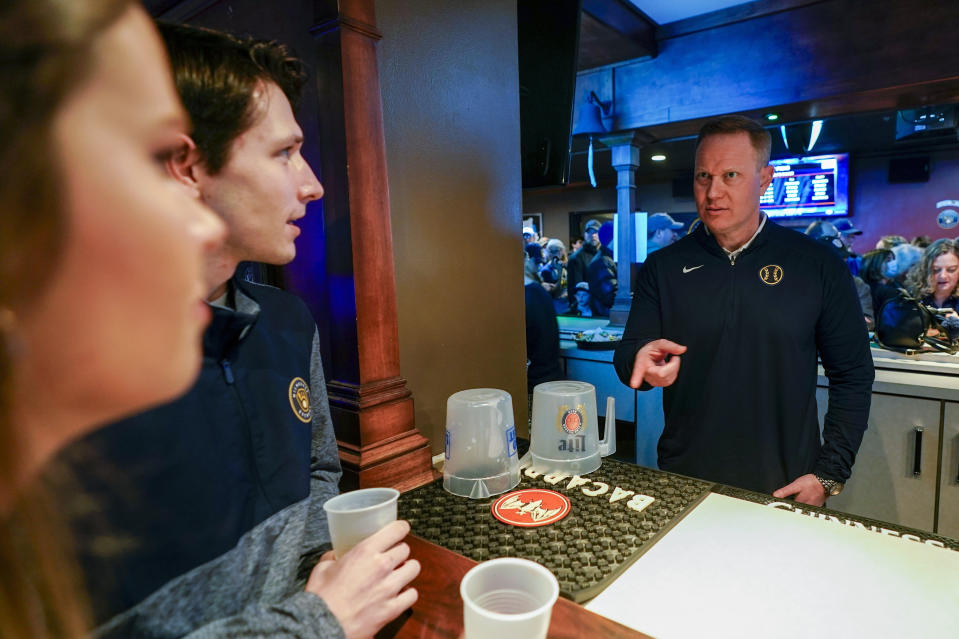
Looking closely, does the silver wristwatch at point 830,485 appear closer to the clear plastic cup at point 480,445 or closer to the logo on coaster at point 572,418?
the logo on coaster at point 572,418

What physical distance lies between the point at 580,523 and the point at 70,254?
3.17 feet

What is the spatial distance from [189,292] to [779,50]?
455 cm

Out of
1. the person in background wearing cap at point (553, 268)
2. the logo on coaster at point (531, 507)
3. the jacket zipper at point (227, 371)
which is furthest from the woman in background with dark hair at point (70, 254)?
the person in background wearing cap at point (553, 268)

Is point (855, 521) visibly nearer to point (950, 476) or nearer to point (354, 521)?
point (354, 521)

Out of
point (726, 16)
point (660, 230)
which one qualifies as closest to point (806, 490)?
point (726, 16)

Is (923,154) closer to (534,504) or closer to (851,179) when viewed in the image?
(851,179)

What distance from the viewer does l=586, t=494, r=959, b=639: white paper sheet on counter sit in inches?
29.0

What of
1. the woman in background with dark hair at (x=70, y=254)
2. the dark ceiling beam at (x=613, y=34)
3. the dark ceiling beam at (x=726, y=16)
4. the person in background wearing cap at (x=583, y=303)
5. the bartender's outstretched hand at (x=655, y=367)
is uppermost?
the dark ceiling beam at (x=726, y=16)

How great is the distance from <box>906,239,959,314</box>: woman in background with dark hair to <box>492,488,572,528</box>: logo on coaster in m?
3.67

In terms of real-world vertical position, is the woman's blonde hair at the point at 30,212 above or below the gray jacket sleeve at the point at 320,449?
above

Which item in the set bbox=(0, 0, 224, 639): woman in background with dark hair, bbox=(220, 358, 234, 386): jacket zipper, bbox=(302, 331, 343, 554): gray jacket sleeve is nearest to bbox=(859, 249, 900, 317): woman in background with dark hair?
bbox=(302, 331, 343, 554): gray jacket sleeve

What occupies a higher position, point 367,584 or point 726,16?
point 726,16

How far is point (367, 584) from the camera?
69cm

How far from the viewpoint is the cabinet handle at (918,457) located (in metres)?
2.50
